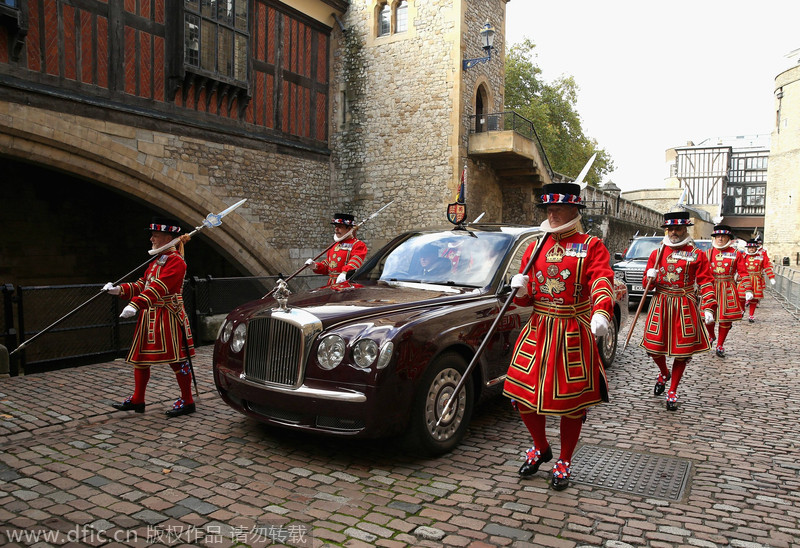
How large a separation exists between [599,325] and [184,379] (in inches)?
151

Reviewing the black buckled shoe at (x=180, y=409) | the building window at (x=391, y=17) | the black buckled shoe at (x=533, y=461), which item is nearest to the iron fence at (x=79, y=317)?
the black buckled shoe at (x=180, y=409)

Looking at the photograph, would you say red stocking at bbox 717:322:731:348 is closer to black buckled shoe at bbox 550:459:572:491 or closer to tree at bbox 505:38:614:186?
black buckled shoe at bbox 550:459:572:491

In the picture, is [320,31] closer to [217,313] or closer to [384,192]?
[384,192]

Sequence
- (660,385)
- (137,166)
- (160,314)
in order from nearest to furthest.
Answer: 1. (160,314)
2. (660,385)
3. (137,166)

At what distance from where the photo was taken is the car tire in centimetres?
414

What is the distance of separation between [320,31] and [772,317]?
15.5 metres

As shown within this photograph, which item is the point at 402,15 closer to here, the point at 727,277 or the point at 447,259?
the point at 727,277

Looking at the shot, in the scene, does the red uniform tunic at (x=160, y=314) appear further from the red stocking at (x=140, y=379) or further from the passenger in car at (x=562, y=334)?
the passenger in car at (x=562, y=334)

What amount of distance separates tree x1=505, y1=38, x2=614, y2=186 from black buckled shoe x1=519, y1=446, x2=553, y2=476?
1277 inches

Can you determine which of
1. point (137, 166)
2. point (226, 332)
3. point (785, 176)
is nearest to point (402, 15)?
point (137, 166)

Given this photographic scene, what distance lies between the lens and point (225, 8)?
14.6m

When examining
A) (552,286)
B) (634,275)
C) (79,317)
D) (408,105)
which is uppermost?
(408,105)

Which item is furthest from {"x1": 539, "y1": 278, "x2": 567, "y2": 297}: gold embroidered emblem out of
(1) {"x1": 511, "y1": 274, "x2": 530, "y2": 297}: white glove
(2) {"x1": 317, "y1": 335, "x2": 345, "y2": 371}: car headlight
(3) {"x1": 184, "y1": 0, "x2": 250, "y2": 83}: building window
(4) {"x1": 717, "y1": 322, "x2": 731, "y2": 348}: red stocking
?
(3) {"x1": 184, "y1": 0, "x2": 250, "y2": 83}: building window

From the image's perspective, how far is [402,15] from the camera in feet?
60.6
